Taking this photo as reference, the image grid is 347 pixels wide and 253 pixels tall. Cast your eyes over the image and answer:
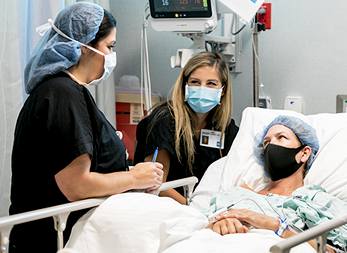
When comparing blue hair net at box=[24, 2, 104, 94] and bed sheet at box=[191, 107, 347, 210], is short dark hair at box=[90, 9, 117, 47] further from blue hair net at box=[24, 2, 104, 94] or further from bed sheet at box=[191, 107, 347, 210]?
bed sheet at box=[191, 107, 347, 210]

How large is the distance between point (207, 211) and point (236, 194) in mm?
154

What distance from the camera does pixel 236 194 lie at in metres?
1.66

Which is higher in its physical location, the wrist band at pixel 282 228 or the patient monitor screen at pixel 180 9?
the patient monitor screen at pixel 180 9

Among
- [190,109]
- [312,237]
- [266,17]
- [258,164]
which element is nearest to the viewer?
[312,237]

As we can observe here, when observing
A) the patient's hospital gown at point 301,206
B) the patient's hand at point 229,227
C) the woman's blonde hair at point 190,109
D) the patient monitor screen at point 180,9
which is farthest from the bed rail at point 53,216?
the patient monitor screen at point 180,9

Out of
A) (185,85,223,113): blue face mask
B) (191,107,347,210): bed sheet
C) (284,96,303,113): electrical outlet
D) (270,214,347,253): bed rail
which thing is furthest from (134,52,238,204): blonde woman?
(270,214,347,253): bed rail

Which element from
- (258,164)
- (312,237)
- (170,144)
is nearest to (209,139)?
(170,144)

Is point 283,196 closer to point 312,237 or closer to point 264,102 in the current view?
point 312,237

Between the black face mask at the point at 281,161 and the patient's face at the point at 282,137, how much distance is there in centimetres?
3

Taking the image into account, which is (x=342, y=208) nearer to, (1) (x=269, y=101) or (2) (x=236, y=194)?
(2) (x=236, y=194)

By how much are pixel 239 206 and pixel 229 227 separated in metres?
0.20

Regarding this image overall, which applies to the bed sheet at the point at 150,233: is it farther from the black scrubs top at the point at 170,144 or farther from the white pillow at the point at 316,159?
the black scrubs top at the point at 170,144

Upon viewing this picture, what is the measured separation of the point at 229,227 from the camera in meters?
1.37

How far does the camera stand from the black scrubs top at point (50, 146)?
121cm
